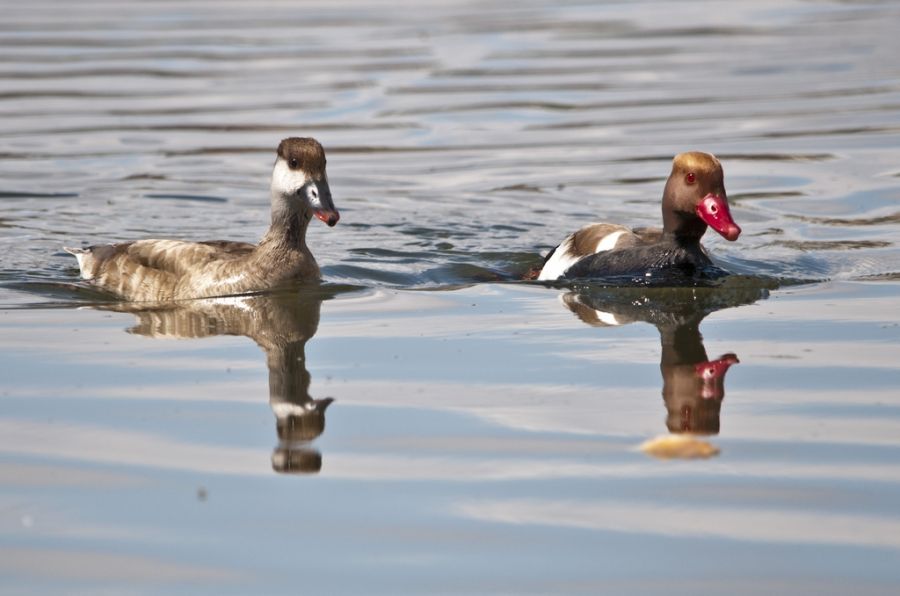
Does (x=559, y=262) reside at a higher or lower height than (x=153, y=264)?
higher

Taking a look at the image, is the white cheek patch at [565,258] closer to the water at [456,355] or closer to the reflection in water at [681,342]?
the water at [456,355]

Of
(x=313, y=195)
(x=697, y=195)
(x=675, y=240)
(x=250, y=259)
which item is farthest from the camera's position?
(x=675, y=240)

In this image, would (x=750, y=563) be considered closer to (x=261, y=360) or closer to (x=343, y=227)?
(x=261, y=360)

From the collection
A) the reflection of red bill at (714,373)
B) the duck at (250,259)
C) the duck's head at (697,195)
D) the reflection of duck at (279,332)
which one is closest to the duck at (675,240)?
the duck's head at (697,195)

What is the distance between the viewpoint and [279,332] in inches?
369

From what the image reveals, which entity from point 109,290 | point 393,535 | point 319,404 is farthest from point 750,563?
point 109,290

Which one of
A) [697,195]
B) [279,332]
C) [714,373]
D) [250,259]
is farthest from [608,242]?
[714,373]

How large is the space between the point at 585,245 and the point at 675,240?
758 mm

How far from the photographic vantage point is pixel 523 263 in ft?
41.5

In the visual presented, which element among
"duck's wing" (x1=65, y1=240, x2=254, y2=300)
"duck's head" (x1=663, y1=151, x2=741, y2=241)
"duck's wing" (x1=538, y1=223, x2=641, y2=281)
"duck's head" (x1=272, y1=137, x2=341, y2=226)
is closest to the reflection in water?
"duck's head" (x1=663, y1=151, x2=741, y2=241)

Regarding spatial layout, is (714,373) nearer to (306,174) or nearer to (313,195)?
(313,195)

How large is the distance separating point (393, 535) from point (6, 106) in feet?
53.3

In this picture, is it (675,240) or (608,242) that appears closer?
(675,240)

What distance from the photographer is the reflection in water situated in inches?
271
